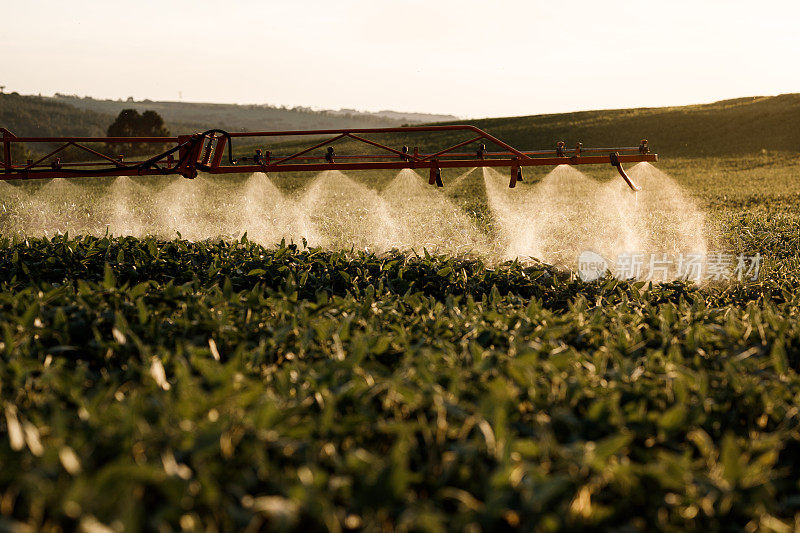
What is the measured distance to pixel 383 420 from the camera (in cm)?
262

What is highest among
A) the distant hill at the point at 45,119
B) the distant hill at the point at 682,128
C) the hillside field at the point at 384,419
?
the distant hill at the point at 45,119

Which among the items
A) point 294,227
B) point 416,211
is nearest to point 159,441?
point 294,227

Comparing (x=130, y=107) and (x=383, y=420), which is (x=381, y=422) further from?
(x=130, y=107)

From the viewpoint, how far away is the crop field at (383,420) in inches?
78.2

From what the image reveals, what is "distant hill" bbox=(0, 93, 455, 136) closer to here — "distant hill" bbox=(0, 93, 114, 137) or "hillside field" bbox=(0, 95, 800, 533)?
"distant hill" bbox=(0, 93, 114, 137)

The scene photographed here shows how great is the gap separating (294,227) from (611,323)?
9.18 m

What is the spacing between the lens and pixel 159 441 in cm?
215

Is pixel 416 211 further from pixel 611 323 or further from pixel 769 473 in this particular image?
pixel 769 473

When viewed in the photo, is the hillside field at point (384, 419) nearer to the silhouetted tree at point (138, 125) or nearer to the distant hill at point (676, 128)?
the distant hill at point (676, 128)

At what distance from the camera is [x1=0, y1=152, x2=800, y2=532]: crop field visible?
1.99 metres

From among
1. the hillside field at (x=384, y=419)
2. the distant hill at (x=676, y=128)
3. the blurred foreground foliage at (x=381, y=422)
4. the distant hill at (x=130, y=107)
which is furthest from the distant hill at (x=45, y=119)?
the blurred foreground foliage at (x=381, y=422)

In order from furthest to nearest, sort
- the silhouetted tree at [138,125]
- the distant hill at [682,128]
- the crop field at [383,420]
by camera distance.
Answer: the silhouetted tree at [138,125], the distant hill at [682,128], the crop field at [383,420]

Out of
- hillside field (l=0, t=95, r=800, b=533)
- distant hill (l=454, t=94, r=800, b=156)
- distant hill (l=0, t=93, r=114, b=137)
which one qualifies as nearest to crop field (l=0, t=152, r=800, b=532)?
Result: hillside field (l=0, t=95, r=800, b=533)

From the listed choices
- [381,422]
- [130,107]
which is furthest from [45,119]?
[381,422]
